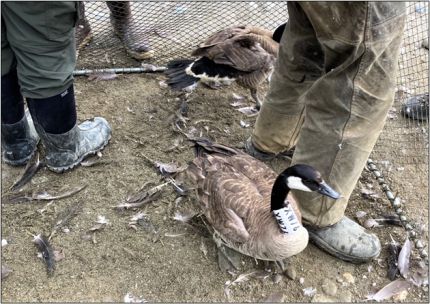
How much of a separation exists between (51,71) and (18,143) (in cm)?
96

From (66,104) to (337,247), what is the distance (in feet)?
7.61

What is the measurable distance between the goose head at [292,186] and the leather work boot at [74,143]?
1859 mm

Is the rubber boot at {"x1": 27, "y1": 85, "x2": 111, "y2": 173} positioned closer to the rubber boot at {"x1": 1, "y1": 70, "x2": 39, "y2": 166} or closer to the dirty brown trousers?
the rubber boot at {"x1": 1, "y1": 70, "x2": 39, "y2": 166}

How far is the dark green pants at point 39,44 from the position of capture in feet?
8.39

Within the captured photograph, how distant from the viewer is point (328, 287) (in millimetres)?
2865

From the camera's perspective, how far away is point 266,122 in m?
3.63

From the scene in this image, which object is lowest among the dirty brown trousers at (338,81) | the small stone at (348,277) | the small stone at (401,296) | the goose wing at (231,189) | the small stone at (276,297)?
the small stone at (276,297)

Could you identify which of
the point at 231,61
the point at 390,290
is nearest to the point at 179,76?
the point at 231,61

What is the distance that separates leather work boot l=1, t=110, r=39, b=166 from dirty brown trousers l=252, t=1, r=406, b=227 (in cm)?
217

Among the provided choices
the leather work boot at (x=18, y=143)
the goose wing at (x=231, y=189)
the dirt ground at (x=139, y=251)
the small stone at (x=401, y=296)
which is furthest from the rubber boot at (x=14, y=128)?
the small stone at (x=401, y=296)

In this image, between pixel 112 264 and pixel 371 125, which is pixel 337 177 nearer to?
pixel 371 125

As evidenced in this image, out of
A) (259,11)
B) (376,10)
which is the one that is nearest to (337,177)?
(376,10)

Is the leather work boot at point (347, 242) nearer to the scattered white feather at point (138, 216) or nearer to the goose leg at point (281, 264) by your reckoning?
the goose leg at point (281, 264)

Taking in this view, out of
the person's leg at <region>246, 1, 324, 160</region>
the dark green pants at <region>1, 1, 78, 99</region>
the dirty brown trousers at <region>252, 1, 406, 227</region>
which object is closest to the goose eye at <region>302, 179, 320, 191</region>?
the dirty brown trousers at <region>252, 1, 406, 227</region>
